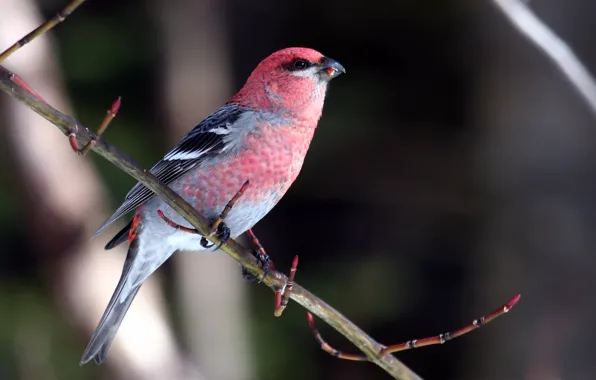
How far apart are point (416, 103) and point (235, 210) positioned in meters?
3.69

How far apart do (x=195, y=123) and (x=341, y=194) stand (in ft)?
4.67

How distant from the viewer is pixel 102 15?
246 inches

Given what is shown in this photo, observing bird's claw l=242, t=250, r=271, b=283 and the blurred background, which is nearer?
bird's claw l=242, t=250, r=271, b=283

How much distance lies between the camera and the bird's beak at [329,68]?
2834 millimetres

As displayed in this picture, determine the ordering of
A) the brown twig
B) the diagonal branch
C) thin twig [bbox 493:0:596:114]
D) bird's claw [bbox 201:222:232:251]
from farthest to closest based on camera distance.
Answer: thin twig [bbox 493:0:596:114]
bird's claw [bbox 201:222:232:251]
the diagonal branch
the brown twig

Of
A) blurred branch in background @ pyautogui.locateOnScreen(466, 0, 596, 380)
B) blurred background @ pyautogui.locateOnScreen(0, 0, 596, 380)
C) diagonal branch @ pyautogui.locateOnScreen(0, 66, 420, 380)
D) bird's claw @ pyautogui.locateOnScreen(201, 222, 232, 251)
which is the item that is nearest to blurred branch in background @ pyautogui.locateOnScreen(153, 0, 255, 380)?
blurred background @ pyautogui.locateOnScreen(0, 0, 596, 380)

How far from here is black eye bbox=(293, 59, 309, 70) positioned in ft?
9.68

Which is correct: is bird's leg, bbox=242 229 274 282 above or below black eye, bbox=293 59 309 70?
below

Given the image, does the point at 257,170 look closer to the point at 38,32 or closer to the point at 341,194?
the point at 38,32

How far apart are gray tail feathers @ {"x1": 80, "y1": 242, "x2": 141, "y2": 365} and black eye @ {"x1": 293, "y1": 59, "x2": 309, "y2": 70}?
3.11 ft

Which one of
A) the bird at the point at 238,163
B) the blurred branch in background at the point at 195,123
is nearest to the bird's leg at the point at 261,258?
the bird at the point at 238,163

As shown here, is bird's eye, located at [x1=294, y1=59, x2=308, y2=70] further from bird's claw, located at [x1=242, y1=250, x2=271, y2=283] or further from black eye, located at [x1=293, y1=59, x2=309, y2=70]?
bird's claw, located at [x1=242, y1=250, x2=271, y2=283]

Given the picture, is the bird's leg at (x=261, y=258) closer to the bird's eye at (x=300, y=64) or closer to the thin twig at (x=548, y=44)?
the bird's eye at (x=300, y=64)

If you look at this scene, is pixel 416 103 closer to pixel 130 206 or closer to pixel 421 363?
pixel 421 363
